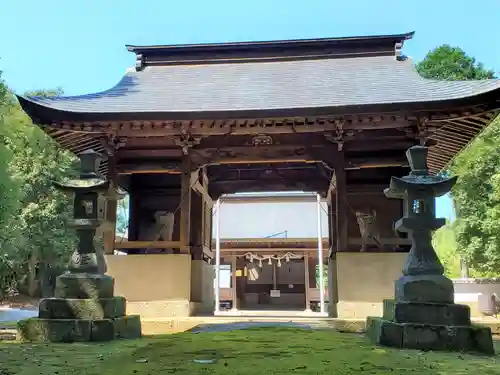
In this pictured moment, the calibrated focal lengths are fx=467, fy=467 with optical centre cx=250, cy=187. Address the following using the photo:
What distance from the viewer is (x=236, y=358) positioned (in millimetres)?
3947

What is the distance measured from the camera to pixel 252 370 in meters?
3.37

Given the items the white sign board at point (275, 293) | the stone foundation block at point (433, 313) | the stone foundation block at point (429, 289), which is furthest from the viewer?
the white sign board at point (275, 293)

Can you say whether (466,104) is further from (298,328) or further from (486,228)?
(486,228)

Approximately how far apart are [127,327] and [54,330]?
2.88 ft

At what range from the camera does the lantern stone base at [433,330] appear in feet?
15.4

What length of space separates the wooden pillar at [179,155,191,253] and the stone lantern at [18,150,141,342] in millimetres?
2135

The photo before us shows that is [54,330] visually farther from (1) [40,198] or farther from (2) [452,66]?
(2) [452,66]

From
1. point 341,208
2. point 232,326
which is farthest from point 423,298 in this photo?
point 341,208

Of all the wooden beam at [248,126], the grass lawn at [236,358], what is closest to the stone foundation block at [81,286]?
the grass lawn at [236,358]

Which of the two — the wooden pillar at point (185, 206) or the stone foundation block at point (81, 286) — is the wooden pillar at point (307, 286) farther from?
the stone foundation block at point (81, 286)

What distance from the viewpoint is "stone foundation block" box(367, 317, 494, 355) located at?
467cm

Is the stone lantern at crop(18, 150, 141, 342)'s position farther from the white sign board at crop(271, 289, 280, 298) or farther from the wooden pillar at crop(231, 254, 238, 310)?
the white sign board at crop(271, 289, 280, 298)

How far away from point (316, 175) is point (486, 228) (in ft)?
22.5

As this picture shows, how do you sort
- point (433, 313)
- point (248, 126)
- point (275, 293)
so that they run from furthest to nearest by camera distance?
point (275, 293)
point (248, 126)
point (433, 313)
